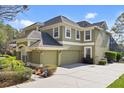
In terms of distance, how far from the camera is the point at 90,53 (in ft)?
68.8

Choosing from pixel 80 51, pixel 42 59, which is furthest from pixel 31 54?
pixel 80 51

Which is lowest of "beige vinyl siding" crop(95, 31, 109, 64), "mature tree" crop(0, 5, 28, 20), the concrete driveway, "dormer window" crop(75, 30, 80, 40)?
the concrete driveway

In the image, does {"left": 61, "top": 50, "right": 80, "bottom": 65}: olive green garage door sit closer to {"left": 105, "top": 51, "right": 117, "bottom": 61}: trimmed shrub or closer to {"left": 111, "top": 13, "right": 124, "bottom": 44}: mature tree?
{"left": 105, "top": 51, "right": 117, "bottom": 61}: trimmed shrub

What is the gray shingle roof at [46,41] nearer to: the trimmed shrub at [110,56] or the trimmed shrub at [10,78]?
the trimmed shrub at [10,78]

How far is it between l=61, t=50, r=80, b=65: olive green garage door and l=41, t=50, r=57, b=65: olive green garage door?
1.33 m

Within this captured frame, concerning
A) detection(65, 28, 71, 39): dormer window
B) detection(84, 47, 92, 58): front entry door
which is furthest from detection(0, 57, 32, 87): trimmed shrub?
detection(84, 47, 92, 58): front entry door

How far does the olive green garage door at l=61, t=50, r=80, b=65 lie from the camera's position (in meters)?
18.9

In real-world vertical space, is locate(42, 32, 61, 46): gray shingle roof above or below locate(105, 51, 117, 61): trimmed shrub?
above

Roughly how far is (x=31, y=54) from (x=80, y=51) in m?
7.00

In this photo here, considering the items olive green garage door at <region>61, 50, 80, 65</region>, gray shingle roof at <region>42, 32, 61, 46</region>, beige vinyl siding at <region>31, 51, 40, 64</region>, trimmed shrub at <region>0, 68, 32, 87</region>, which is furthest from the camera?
olive green garage door at <region>61, 50, 80, 65</region>

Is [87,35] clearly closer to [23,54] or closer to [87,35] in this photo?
[87,35]

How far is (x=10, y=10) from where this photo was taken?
11.1m

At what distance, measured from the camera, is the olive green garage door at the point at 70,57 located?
18875 mm
